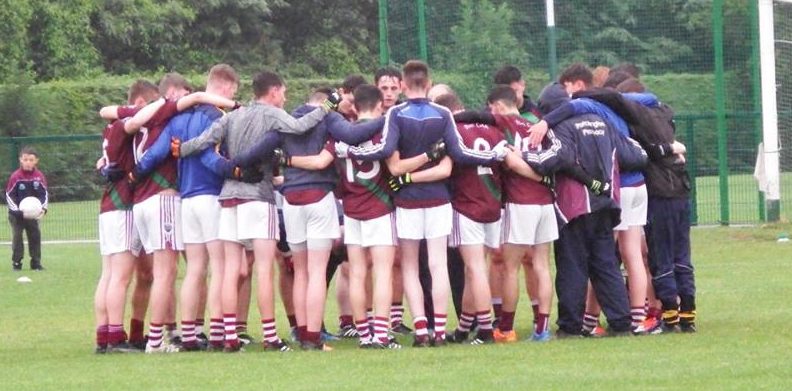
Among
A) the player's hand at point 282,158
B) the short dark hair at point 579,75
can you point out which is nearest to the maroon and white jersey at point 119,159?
the player's hand at point 282,158

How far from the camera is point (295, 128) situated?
12.1 m

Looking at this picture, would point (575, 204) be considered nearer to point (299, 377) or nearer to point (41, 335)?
point (299, 377)

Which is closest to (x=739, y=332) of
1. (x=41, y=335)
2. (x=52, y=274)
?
(x=41, y=335)

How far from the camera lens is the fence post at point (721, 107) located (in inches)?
941

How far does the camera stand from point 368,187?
40.1 feet

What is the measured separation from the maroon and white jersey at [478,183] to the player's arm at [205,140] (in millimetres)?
1768

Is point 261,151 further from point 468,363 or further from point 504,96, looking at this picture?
point 468,363

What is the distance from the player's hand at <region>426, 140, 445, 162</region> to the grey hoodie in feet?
2.76

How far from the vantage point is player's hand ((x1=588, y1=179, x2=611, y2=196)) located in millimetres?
12477

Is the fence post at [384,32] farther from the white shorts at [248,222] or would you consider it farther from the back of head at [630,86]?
the white shorts at [248,222]

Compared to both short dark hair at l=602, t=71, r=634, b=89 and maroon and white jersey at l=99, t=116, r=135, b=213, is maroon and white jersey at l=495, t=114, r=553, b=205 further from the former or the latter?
maroon and white jersey at l=99, t=116, r=135, b=213

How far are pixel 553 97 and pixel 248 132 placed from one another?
263cm

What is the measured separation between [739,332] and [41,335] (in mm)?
5965

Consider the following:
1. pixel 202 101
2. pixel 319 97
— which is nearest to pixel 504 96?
pixel 319 97
